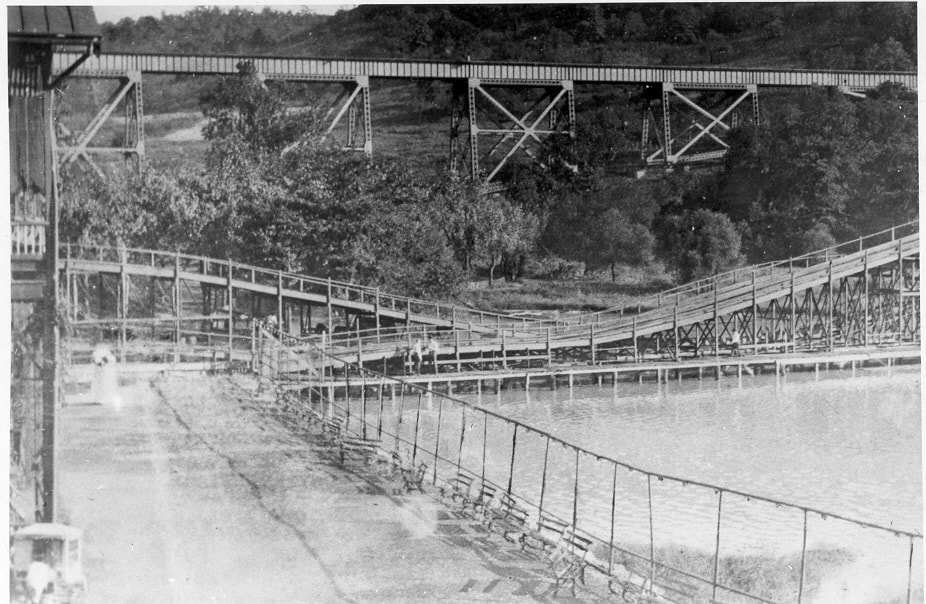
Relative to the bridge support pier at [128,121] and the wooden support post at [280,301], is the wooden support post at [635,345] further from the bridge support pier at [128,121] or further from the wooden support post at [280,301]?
the bridge support pier at [128,121]

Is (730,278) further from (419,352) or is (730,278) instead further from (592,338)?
(419,352)

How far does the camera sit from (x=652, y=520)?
12391 mm

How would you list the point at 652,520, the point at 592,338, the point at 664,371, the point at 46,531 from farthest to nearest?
the point at 664,371 → the point at 592,338 → the point at 652,520 → the point at 46,531

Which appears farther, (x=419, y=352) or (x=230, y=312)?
(x=419, y=352)

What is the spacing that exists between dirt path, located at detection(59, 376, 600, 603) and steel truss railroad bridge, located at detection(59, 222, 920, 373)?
180 inches

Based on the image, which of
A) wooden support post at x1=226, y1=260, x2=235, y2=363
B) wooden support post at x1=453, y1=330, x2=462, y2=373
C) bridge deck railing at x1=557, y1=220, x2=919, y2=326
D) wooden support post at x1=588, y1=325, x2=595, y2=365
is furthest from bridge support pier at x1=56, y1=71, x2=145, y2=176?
wooden support post at x1=588, y1=325, x2=595, y2=365

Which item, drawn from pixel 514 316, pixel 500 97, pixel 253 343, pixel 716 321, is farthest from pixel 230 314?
pixel 716 321

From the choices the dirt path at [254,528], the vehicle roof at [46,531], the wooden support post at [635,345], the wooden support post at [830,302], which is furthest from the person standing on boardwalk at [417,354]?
the vehicle roof at [46,531]

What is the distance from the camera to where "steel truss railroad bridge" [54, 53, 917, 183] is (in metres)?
19.8

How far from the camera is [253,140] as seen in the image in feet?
69.8

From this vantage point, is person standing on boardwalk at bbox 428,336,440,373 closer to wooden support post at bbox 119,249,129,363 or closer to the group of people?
the group of people

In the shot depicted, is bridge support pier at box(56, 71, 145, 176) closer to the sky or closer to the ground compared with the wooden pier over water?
closer to the sky

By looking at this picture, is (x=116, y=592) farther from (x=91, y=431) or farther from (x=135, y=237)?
(x=135, y=237)

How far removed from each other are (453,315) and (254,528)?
11.0m
